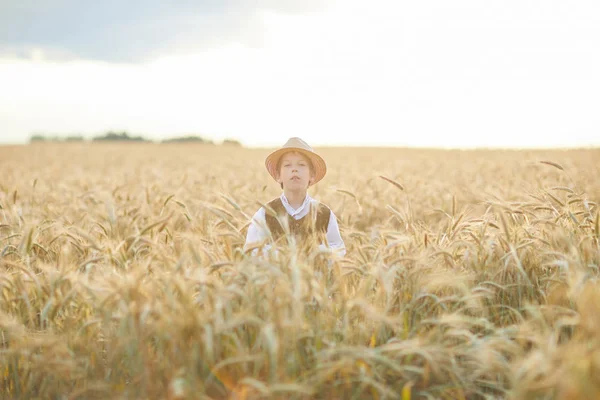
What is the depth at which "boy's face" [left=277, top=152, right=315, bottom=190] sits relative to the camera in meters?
3.73

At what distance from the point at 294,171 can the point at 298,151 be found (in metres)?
0.20

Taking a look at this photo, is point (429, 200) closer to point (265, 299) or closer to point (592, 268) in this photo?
point (592, 268)

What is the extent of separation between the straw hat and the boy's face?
0.05 m

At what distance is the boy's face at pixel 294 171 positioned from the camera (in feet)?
12.2

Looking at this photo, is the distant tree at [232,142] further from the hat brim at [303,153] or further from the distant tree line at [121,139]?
the hat brim at [303,153]

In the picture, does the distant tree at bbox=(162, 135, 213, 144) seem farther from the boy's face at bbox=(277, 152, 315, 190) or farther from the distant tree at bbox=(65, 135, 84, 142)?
the boy's face at bbox=(277, 152, 315, 190)

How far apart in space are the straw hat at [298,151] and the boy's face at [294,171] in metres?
0.05

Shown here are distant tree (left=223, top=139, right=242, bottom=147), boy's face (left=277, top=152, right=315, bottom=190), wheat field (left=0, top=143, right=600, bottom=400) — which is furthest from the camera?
distant tree (left=223, top=139, right=242, bottom=147)

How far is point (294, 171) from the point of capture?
12.3 ft

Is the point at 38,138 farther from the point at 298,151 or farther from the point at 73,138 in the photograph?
the point at 298,151

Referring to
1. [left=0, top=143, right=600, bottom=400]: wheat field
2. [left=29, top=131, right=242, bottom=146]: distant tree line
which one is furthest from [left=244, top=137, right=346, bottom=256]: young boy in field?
[left=29, top=131, right=242, bottom=146]: distant tree line

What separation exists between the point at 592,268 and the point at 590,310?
1.25 m

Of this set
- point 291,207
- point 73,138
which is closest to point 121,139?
point 73,138

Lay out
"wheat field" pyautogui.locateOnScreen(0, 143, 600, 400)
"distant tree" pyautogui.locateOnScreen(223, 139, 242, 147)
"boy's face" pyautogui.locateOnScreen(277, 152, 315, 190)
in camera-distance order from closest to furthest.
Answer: "wheat field" pyautogui.locateOnScreen(0, 143, 600, 400), "boy's face" pyautogui.locateOnScreen(277, 152, 315, 190), "distant tree" pyautogui.locateOnScreen(223, 139, 242, 147)
